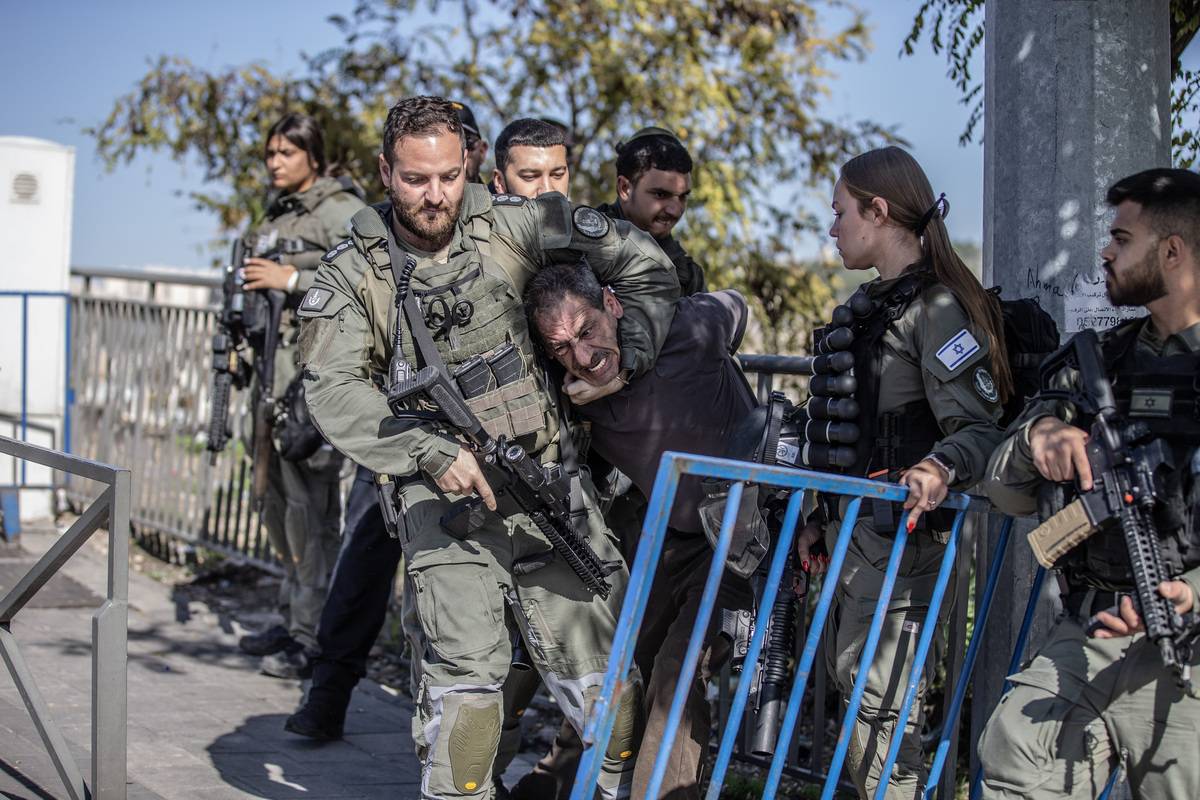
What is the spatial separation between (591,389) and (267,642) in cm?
338

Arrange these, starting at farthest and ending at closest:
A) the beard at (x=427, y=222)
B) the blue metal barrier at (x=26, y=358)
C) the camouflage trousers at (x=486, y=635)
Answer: the blue metal barrier at (x=26, y=358) → the beard at (x=427, y=222) → the camouflage trousers at (x=486, y=635)

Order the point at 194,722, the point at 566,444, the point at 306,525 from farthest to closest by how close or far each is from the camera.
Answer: the point at 306,525 → the point at 194,722 → the point at 566,444

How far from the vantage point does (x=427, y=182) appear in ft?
12.7

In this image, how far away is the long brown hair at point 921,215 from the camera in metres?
3.45

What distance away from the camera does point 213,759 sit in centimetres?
497

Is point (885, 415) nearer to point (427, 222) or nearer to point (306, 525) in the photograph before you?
point (427, 222)

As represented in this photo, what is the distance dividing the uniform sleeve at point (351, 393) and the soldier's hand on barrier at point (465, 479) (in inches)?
0.8

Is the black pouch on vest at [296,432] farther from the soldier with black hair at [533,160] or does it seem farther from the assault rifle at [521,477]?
the assault rifle at [521,477]

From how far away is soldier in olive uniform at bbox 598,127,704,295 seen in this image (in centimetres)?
491

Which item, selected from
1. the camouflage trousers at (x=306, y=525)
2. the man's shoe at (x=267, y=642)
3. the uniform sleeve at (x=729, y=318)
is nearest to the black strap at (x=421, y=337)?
the uniform sleeve at (x=729, y=318)

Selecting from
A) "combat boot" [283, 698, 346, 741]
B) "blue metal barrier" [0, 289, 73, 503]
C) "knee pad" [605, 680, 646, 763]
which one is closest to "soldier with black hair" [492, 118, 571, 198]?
"knee pad" [605, 680, 646, 763]

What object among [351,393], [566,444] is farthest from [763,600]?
[351,393]

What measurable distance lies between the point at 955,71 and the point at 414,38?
218 inches

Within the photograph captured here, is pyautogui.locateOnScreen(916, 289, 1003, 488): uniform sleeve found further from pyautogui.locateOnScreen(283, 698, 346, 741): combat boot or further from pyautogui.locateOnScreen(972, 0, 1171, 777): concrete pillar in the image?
pyautogui.locateOnScreen(283, 698, 346, 741): combat boot
